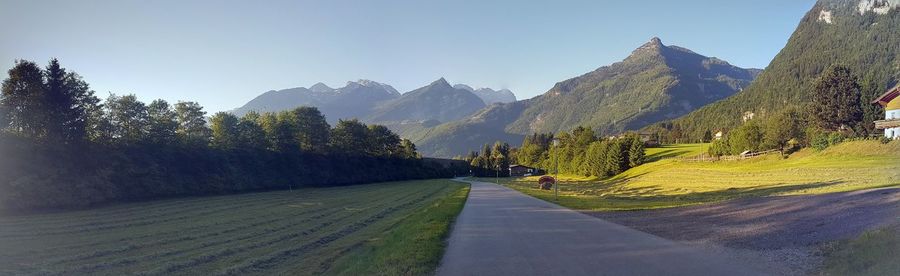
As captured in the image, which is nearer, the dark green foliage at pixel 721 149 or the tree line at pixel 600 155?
the dark green foliage at pixel 721 149

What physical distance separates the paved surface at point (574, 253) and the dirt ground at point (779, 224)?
2.33 feet

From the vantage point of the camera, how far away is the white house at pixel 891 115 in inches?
1625

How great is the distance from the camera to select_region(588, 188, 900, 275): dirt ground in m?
9.45

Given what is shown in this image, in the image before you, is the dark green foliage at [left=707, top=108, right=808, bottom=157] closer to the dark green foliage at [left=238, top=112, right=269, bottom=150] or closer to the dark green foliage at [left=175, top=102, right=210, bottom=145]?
the dark green foliage at [left=238, top=112, right=269, bottom=150]

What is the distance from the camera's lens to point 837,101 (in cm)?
5853

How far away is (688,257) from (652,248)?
1337 millimetres

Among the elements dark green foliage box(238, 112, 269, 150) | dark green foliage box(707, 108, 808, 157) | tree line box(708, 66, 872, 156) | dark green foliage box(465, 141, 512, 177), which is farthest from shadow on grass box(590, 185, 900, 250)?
dark green foliage box(465, 141, 512, 177)

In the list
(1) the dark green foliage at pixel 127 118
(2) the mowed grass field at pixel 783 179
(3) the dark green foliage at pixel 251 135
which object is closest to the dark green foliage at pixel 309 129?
(3) the dark green foliage at pixel 251 135

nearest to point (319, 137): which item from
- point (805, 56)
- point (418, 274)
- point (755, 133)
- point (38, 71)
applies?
point (38, 71)

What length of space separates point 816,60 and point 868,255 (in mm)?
194395

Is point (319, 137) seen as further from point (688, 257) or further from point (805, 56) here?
point (805, 56)

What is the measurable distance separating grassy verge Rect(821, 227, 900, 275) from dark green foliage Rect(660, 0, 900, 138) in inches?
5941

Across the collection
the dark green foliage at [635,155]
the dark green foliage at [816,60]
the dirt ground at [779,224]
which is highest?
the dark green foliage at [816,60]

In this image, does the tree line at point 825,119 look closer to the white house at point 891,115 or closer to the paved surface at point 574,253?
the white house at point 891,115
